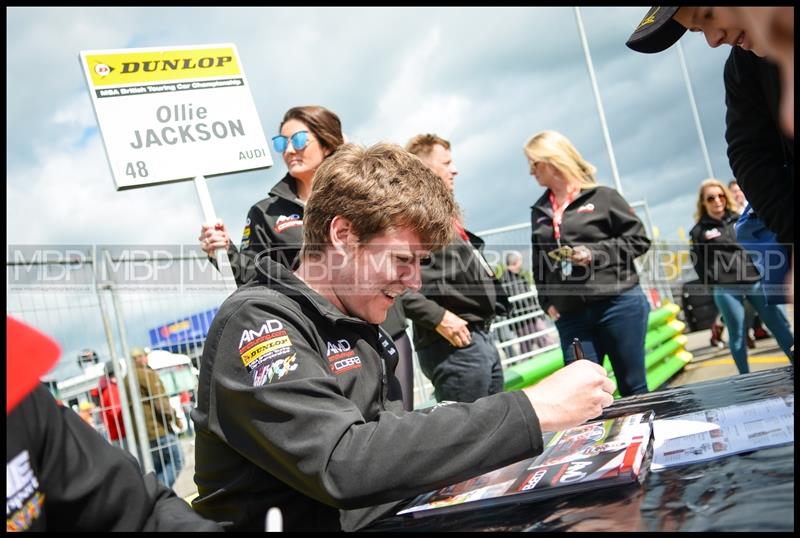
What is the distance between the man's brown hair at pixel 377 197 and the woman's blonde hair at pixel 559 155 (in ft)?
8.20

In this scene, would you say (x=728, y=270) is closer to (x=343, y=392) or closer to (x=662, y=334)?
(x=662, y=334)

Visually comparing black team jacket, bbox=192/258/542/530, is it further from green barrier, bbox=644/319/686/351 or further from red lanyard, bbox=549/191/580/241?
green barrier, bbox=644/319/686/351

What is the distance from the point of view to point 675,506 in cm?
100

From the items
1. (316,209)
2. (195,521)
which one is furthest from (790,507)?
(316,209)

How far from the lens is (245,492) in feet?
4.42

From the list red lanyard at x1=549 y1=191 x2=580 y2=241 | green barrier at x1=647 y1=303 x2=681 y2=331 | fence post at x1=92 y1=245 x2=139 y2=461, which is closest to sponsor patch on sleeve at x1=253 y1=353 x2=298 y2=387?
red lanyard at x1=549 y1=191 x2=580 y2=241

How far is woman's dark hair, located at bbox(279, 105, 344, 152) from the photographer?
10.8 ft

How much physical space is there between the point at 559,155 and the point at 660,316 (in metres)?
4.34

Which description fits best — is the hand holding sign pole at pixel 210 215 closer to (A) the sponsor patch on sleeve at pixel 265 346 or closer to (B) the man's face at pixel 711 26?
(A) the sponsor patch on sleeve at pixel 265 346

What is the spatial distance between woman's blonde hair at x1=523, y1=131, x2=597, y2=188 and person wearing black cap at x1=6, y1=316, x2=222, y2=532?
10.7ft

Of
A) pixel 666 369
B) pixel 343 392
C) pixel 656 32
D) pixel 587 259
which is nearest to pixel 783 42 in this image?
pixel 343 392

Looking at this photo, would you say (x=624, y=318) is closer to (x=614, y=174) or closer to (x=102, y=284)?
(x=102, y=284)

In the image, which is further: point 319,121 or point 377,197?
point 319,121

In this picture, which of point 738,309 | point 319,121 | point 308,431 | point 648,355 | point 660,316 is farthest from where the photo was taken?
point 660,316
